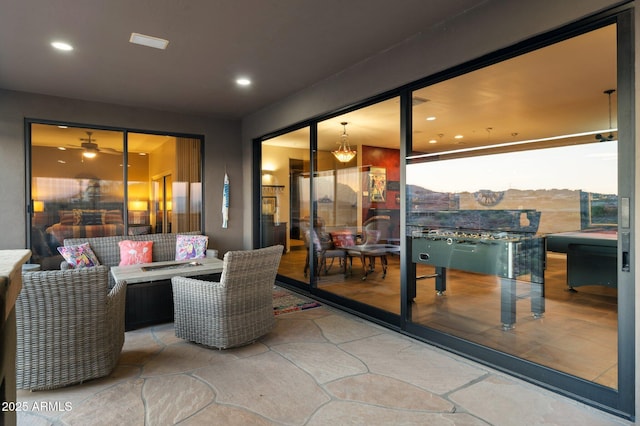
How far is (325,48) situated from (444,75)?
1.25 meters

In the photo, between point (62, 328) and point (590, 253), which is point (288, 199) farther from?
point (590, 253)

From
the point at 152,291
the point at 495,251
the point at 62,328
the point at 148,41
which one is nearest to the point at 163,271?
the point at 152,291

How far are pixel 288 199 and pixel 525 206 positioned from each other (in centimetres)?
389

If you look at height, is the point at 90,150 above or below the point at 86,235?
above

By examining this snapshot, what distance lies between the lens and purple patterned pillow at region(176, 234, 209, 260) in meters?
5.47

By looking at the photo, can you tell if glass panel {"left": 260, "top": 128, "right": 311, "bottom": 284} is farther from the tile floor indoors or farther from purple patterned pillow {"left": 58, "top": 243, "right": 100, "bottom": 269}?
purple patterned pillow {"left": 58, "top": 243, "right": 100, "bottom": 269}

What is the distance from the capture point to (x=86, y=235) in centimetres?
552

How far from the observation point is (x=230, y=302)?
315cm

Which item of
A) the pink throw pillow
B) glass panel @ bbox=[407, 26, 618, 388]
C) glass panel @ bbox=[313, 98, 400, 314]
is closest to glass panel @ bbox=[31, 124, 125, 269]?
the pink throw pillow

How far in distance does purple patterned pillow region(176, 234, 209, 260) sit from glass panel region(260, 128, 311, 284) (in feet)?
4.24

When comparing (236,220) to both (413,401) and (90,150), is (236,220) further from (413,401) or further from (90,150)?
(413,401)

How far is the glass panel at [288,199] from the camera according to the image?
5535 millimetres

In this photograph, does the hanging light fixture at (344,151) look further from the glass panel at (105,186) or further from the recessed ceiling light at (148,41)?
the glass panel at (105,186)

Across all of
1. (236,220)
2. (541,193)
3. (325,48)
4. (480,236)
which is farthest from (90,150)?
(541,193)
